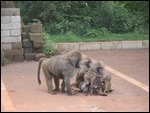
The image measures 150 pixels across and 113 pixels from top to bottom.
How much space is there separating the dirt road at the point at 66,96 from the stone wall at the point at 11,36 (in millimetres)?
920

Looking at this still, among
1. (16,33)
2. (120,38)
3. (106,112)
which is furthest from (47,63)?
(120,38)

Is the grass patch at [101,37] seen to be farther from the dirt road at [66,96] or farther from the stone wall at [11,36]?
the dirt road at [66,96]

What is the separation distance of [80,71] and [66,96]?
0.58 m

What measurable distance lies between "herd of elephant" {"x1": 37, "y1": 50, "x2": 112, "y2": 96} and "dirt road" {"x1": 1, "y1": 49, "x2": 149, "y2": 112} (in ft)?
0.56

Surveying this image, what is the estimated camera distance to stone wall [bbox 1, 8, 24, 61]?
38.4 feet

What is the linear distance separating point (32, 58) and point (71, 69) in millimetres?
5304

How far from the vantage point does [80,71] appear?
7.13 meters

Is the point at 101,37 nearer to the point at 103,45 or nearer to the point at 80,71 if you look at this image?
the point at 103,45

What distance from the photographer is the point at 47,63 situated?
705cm

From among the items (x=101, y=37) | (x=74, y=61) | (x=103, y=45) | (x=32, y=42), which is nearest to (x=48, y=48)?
(x=32, y=42)

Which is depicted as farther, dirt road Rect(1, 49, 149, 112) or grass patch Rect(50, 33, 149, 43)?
grass patch Rect(50, 33, 149, 43)

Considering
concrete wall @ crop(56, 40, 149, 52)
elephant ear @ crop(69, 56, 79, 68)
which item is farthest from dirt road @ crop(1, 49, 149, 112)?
concrete wall @ crop(56, 40, 149, 52)

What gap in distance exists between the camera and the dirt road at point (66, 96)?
5809 millimetres

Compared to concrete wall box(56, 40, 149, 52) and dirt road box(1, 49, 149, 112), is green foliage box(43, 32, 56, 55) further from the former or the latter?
dirt road box(1, 49, 149, 112)
